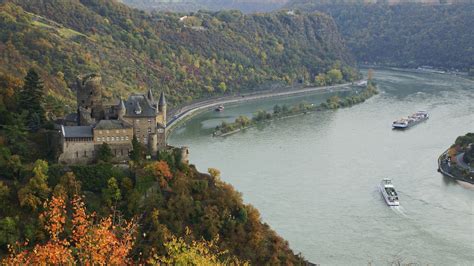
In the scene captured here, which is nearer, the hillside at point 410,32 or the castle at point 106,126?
the castle at point 106,126

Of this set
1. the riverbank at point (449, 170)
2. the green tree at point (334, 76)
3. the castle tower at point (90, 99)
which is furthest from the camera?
the green tree at point (334, 76)

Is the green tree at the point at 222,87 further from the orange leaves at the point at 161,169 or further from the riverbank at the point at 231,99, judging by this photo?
the orange leaves at the point at 161,169

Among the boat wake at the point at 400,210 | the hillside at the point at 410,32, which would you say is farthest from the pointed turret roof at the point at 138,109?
the hillside at the point at 410,32

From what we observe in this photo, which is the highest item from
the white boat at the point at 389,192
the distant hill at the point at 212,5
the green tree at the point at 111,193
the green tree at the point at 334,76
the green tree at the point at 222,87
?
the distant hill at the point at 212,5

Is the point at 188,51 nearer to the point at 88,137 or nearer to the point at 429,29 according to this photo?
the point at 429,29

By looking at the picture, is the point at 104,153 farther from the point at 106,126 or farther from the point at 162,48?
the point at 162,48

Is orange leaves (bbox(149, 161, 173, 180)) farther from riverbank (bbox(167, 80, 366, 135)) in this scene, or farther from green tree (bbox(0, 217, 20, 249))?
riverbank (bbox(167, 80, 366, 135))

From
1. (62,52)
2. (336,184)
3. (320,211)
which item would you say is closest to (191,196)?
(320,211)

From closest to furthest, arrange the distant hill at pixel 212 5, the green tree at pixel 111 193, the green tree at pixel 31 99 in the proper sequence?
the green tree at pixel 111 193
the green tree at pixel 31 99
the distant hill at pixel 212 5

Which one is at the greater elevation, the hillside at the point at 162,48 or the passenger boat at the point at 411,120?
the hillside at the point at 162,48
